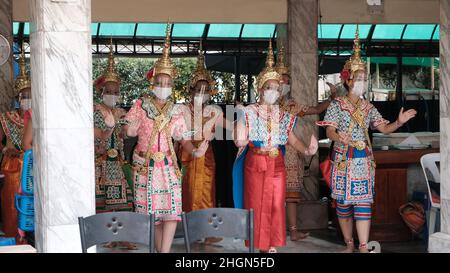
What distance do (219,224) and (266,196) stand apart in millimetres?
2438

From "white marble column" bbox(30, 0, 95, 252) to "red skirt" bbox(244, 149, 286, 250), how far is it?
191cm

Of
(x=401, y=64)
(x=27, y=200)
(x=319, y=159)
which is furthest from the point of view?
(x=401, y=64)

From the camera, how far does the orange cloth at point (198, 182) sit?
24.5ft

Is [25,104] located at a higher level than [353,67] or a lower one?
lower

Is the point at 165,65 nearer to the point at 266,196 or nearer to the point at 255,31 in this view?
the point at 266,196

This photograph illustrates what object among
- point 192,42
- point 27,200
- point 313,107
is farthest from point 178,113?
point 192,42

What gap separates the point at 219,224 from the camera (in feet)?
13.5

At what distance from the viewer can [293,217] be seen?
785 cm

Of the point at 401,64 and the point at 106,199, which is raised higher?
the point at 401,64

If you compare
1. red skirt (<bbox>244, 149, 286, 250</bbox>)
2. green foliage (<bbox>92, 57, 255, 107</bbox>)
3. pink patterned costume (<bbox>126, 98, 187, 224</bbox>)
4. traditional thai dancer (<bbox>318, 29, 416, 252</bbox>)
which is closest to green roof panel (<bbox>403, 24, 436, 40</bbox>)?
green foliage (<bbox>92, 57, 255, 107</bbox>)

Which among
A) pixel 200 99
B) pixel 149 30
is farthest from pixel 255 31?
pixel 200 99

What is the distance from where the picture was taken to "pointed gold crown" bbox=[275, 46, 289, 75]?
7.94m
